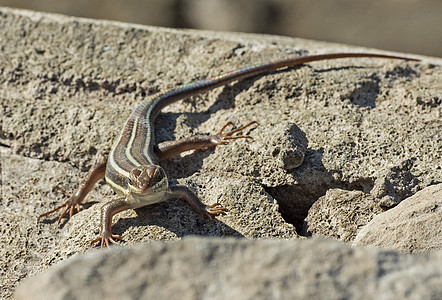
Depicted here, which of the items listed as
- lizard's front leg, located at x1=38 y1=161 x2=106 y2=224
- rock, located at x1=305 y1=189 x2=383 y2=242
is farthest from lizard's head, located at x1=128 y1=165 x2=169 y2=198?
rock, located at x1=305 y1=189 x2=383 y2=242

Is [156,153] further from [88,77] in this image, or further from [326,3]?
[326,3]

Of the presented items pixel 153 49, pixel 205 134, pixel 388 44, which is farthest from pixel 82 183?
pixel 388 44

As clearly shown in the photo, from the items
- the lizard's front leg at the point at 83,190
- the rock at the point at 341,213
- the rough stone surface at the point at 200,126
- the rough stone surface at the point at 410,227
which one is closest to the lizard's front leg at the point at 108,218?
the rough stone surface at the point at 200,126

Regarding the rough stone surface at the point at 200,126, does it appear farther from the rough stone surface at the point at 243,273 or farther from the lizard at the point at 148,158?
the rough stone surface at the point at 243,273

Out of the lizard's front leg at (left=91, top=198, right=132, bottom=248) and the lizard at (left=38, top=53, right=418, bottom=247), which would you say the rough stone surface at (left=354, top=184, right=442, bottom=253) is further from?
the lizard's front leg at (left=91, top=198, right=132, bottom=248)

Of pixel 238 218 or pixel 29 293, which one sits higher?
pixel 29 293
